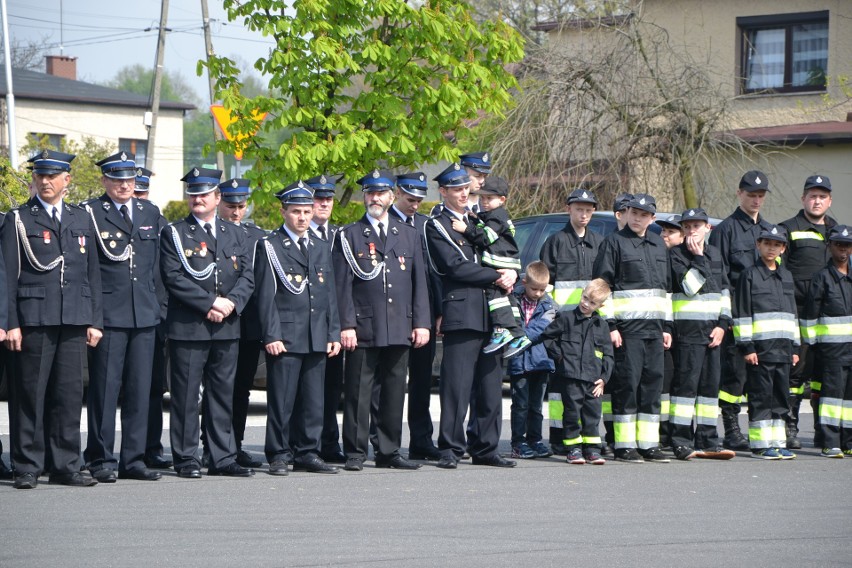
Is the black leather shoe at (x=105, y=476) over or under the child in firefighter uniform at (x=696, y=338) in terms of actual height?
under

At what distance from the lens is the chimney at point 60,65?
6341cm

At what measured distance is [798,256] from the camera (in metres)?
11.9

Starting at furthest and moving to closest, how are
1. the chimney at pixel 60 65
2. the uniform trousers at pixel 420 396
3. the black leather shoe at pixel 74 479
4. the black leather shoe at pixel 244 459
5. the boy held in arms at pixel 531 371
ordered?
1. the chimney at pixel 60 65
2. the boy held in arms at pixel 531 371
3. the uniform trousers at pixel 420 396
4. the black leather shoe at pixel 244 459
5. the black leather shoe at pixel 74 479

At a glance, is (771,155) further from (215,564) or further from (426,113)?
(215,564)

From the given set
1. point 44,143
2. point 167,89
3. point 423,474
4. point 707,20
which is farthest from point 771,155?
point 167,89

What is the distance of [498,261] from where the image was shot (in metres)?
10.3

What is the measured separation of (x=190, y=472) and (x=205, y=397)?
611 millimetres

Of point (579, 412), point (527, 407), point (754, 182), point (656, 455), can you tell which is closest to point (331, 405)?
point (527, 407)

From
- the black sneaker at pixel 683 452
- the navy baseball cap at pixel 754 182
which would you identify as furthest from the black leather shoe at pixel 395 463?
the navy baseball cap at pixel 754 182

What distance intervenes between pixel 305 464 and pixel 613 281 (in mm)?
3007

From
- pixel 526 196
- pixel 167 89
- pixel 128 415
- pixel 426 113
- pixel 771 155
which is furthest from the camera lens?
pixel 167 89

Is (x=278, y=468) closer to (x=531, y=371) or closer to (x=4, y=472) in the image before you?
(x=4, y=472)

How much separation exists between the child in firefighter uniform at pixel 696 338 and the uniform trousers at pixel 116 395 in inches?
174

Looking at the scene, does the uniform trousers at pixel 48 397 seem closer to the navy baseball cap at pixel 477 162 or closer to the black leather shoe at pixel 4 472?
the black leather shoe at pixel 4 472
